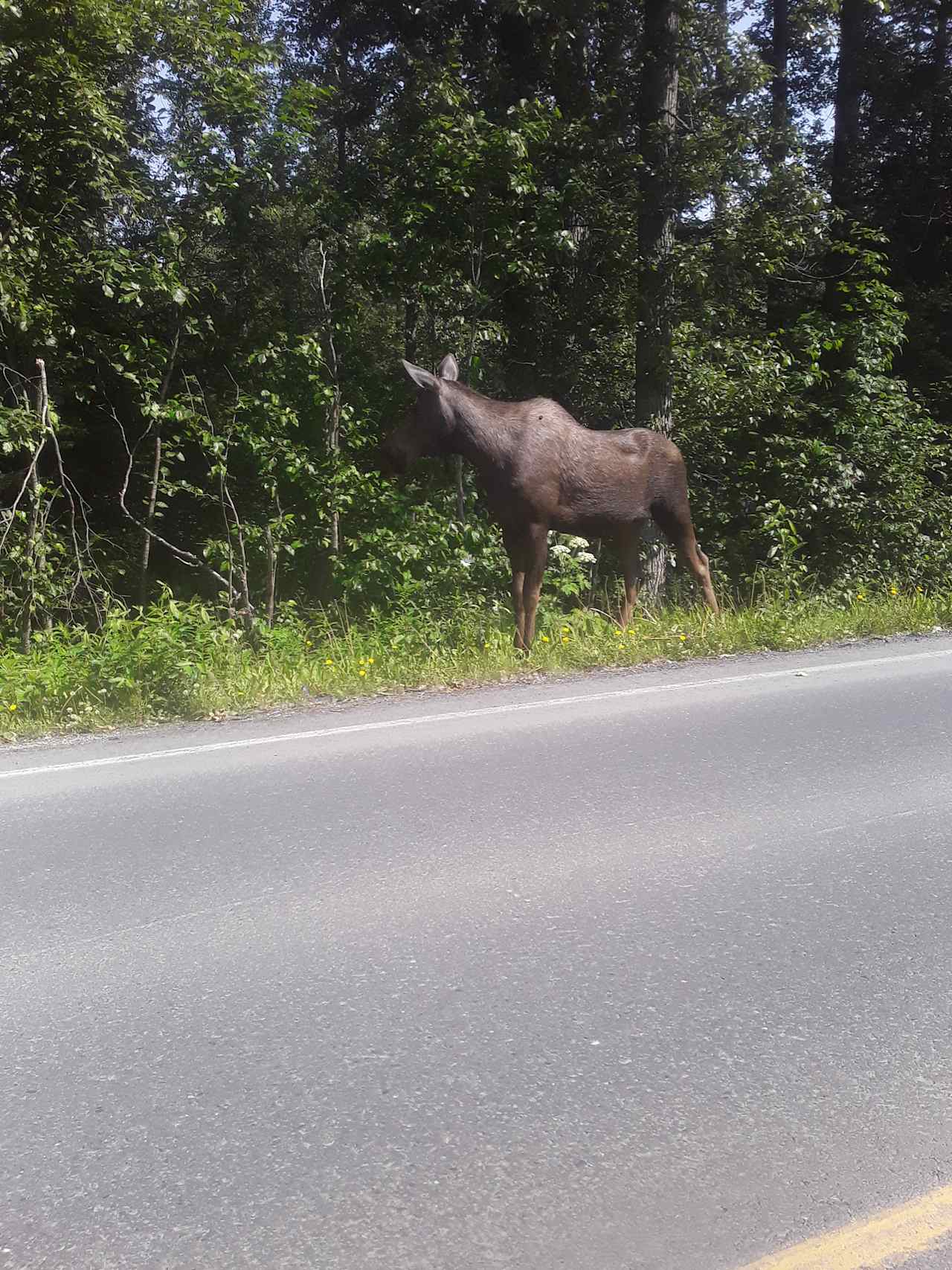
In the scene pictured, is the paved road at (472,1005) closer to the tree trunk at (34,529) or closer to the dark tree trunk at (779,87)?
the tree trunk at (34,529)

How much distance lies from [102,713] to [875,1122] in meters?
5.72

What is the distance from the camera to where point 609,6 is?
13.5 m

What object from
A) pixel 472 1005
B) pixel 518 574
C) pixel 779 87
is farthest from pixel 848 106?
pixel 472 1005

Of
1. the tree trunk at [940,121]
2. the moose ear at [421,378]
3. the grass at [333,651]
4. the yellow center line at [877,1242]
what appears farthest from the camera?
the tree trunk at [940,121]

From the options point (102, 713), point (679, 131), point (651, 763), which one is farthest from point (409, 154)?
point (651, 763)

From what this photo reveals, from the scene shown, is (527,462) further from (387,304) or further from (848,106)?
(848,106)

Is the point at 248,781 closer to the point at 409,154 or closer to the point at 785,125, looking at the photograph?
the point at 409,154

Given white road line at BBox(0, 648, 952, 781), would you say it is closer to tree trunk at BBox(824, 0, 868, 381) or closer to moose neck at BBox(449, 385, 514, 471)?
moose neck at BBox(449, 385, 514, 471)

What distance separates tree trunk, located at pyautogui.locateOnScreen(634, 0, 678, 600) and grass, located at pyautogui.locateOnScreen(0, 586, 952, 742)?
2.21 meters

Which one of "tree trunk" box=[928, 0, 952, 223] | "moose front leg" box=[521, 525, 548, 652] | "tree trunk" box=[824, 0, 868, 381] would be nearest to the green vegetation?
"moose front leg" box=[521, 525, 548, 652]

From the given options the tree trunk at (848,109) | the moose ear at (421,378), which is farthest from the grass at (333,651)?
the tree trunk at (848,109)

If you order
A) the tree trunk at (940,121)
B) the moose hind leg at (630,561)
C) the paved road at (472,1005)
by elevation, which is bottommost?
the paved road at (472,1005)

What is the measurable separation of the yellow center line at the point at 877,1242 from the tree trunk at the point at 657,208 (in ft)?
31.6

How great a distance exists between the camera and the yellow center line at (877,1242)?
2441 mm
